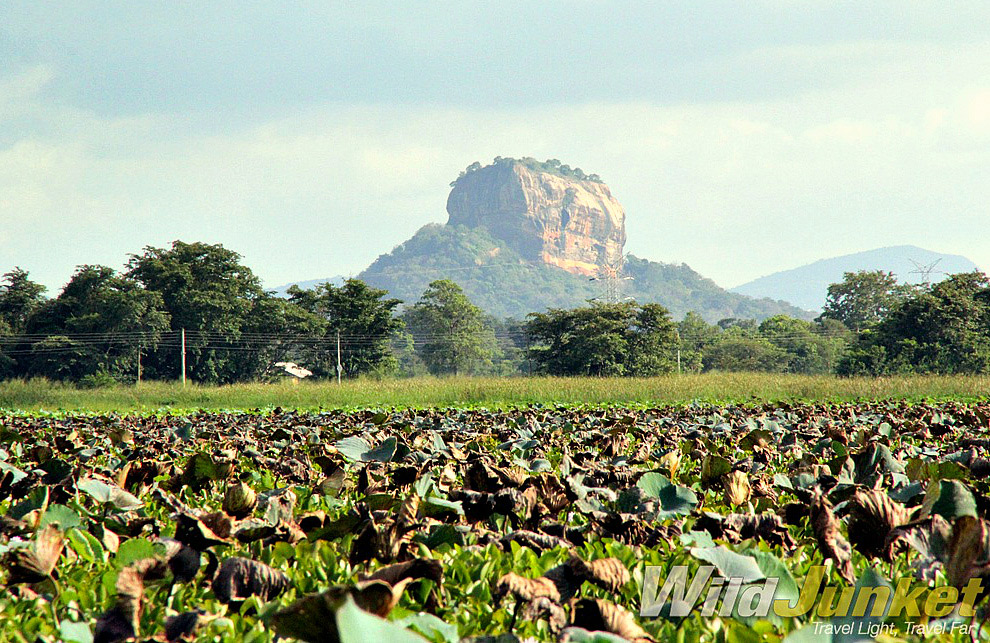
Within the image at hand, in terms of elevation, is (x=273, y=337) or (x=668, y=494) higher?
(x=273, y=337)

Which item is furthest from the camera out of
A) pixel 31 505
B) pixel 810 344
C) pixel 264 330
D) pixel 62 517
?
pixel 810 344

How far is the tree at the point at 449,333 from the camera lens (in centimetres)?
8569

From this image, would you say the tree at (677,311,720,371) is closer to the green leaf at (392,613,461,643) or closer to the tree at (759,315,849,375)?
the tree at (759,315,849,375)

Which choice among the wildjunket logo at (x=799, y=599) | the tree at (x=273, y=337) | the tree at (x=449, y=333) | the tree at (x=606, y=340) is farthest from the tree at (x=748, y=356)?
the wildjunket logo at (x=799, y=599)

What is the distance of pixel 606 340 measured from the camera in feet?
188

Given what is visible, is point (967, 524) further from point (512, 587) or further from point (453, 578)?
point (453, 578)

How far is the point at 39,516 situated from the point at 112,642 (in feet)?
3.57

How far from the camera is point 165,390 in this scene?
29.5 meters

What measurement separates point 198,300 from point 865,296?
66188 millimetres

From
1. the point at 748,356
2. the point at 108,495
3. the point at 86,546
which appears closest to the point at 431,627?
the point at 86,546

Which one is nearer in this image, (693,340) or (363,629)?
(363,629)

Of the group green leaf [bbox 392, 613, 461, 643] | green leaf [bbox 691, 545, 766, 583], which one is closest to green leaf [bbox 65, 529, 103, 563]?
green leaf [bbox 392, 613, 461, 643]

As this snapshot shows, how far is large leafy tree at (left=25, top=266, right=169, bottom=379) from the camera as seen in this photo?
5078 centimetres

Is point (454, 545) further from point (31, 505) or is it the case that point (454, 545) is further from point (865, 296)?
point (865, 296)
